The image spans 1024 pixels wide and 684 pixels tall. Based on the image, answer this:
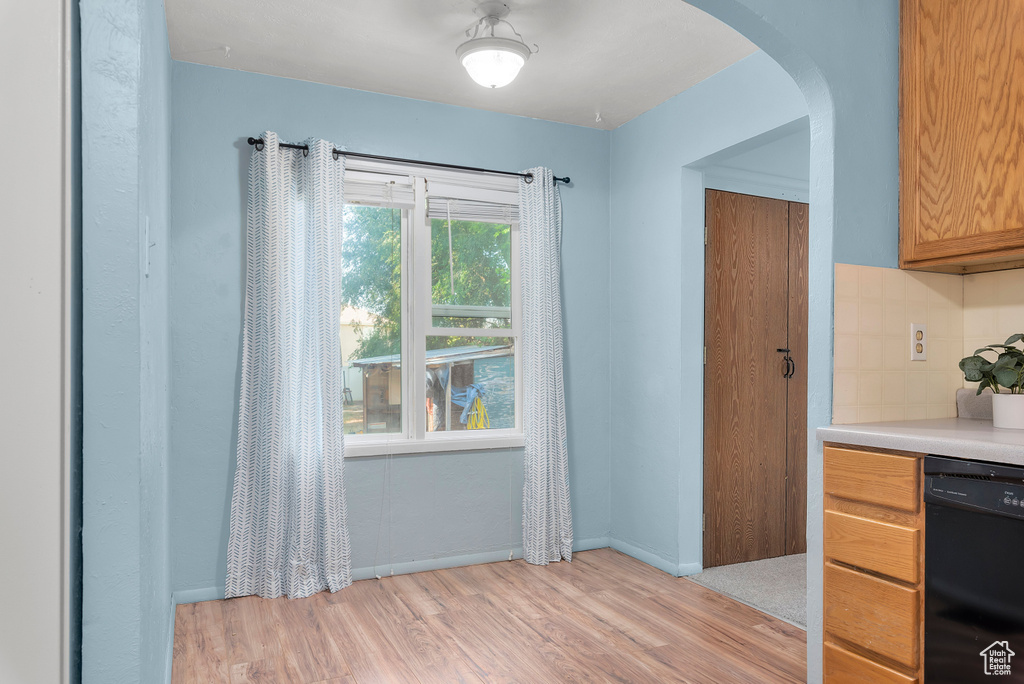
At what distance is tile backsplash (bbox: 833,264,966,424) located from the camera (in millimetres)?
2064

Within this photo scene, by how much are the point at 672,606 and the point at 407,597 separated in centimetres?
→ 122

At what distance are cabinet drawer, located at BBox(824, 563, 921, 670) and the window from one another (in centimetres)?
202

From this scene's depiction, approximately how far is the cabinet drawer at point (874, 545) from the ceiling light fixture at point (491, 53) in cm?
206

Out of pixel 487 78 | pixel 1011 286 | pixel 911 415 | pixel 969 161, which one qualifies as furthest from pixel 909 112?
pixel 487 78

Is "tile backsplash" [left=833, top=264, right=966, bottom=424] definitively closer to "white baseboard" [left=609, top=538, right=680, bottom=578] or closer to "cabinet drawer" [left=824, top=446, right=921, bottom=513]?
"cabinet drawer" [left=824, top=446, right=921, bottom=513]

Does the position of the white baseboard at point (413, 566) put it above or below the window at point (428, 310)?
below

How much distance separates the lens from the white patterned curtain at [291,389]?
3082 millimetres

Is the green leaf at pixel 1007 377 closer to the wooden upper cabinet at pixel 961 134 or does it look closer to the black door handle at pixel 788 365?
the wooden upper cabinet at pixel 961 134

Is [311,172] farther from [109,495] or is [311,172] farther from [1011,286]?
[1011,286]

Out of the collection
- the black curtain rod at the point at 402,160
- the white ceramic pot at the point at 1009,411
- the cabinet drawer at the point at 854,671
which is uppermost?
the black curtain rod at the point at 402,160

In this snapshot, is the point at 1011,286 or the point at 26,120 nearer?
the point at 26,120

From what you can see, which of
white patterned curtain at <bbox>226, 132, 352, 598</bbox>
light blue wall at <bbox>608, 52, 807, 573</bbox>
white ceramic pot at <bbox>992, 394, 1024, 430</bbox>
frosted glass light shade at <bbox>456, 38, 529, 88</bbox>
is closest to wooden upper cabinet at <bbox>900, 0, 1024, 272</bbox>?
white ceramic pot at <bbox>992, 394, 1024, 430</bbox>

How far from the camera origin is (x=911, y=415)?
218cm

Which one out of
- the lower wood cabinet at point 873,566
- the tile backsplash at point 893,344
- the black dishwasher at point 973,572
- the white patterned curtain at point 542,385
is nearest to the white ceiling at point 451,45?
the white patterned curtain at point 542,385
